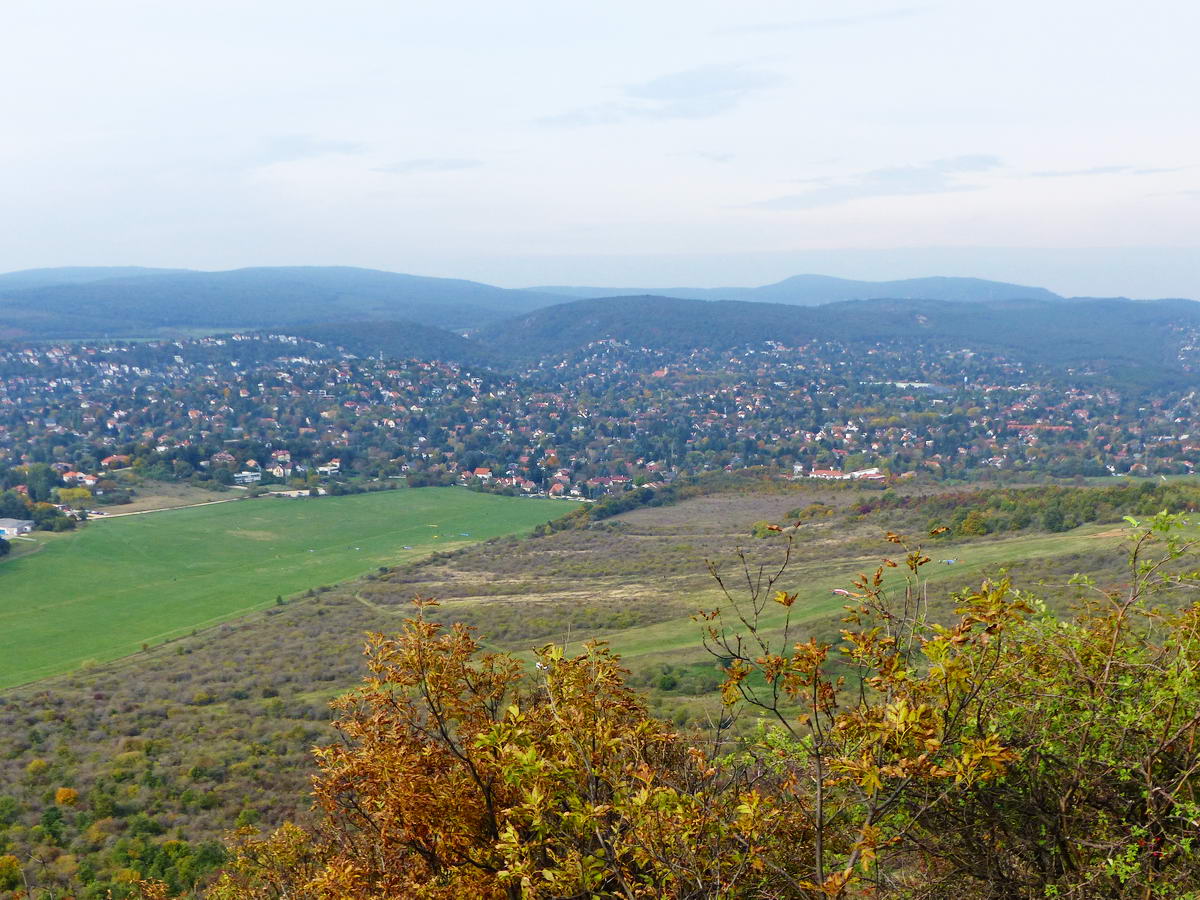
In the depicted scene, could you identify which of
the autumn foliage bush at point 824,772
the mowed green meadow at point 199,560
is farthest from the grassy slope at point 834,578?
the mowed green meadow at point 199,560

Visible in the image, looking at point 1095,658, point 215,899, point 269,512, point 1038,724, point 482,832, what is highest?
point 1095,658

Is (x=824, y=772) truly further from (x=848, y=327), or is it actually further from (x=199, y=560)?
(x=848, y=327)

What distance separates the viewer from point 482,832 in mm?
3893

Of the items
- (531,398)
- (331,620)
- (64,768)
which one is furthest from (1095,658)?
(531,398)

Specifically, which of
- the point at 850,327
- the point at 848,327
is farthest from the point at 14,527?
the point at 850,327

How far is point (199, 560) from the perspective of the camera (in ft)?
146

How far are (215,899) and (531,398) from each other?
105632 mm

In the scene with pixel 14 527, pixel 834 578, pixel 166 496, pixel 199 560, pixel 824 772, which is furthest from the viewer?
pixel 166 496

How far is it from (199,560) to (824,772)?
150ft

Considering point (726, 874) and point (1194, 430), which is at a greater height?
point (726, 874)

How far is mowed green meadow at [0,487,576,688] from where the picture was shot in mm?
32219

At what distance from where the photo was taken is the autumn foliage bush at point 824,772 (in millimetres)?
3074

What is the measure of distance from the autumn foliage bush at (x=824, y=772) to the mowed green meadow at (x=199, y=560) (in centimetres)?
2825

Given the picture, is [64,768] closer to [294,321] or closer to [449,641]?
[449,641]
